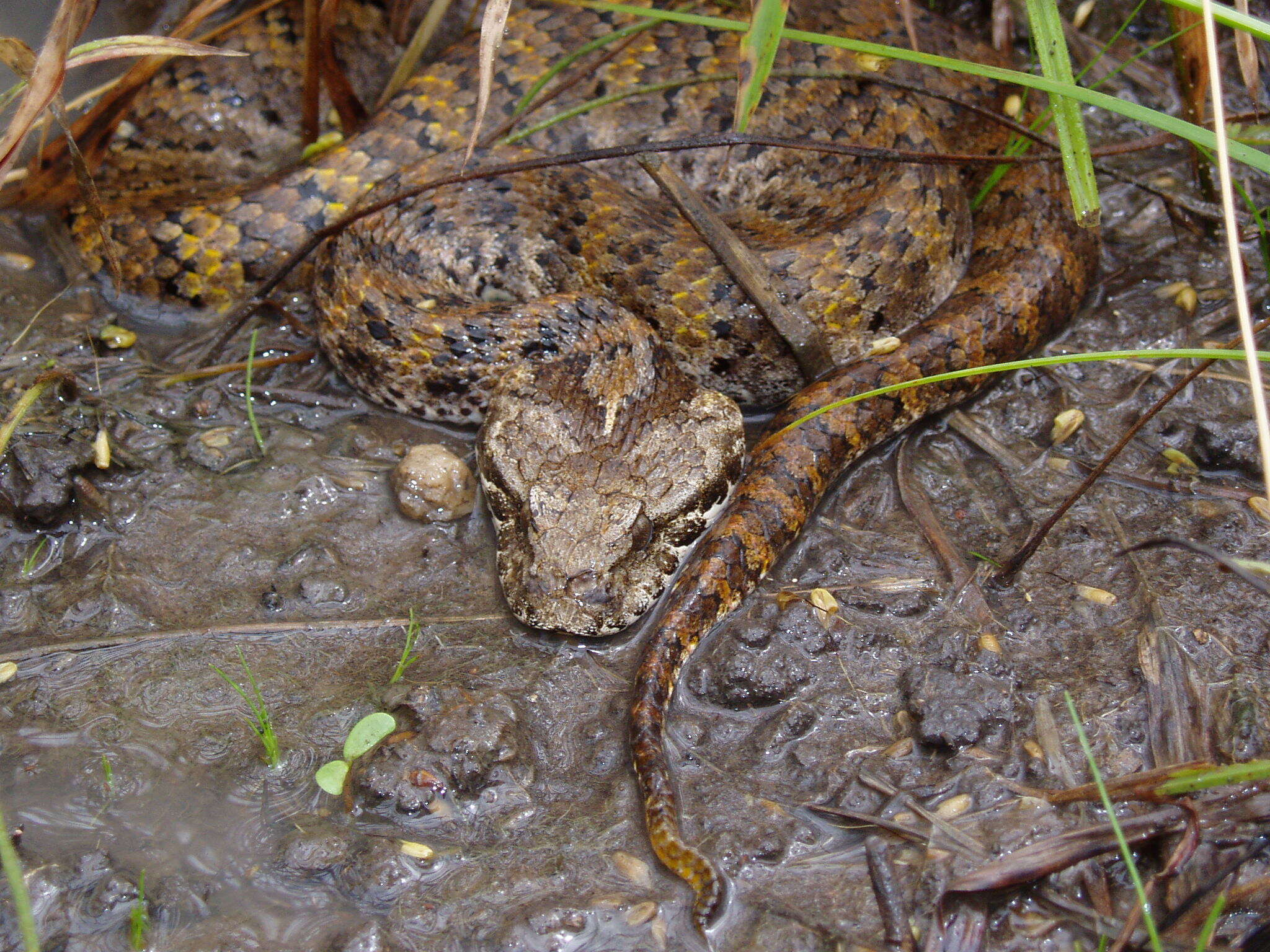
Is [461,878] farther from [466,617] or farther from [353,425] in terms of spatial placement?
[353,425]

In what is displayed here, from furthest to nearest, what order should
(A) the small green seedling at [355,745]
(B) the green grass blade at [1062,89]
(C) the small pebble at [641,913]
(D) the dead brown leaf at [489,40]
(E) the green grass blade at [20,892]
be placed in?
(D) the dead brown leaf at [489,40]
(A) the small green seedling at [355,745]
(B) the green grass blade at [1062,89]
(C) the small pebble at [641,913]
(E) the green grass blade at [20,892]

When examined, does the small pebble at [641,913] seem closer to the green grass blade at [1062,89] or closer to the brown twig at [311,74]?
the green grass blade at [1062,89]

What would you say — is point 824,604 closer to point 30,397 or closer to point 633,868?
point 633,868

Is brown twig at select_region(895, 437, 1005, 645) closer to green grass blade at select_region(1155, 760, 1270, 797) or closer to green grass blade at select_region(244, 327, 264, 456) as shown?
green grass blade at select_region(1155, 760, 1270, 797)

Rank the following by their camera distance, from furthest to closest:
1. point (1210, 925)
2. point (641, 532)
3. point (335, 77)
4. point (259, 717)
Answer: point (335, 77), point (641, 532), point (259, 717), point (1210, 925)

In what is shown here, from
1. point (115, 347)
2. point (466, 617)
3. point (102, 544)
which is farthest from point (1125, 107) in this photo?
point (115, 347)

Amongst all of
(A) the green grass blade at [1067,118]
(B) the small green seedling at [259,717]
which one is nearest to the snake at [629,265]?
(A) the green grass blade at [1067,118]

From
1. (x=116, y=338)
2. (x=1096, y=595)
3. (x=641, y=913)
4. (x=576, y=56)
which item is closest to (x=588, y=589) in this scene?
(x=641, y=913)

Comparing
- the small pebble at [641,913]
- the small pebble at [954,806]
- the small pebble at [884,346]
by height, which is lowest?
the small pebble at [641,913]
